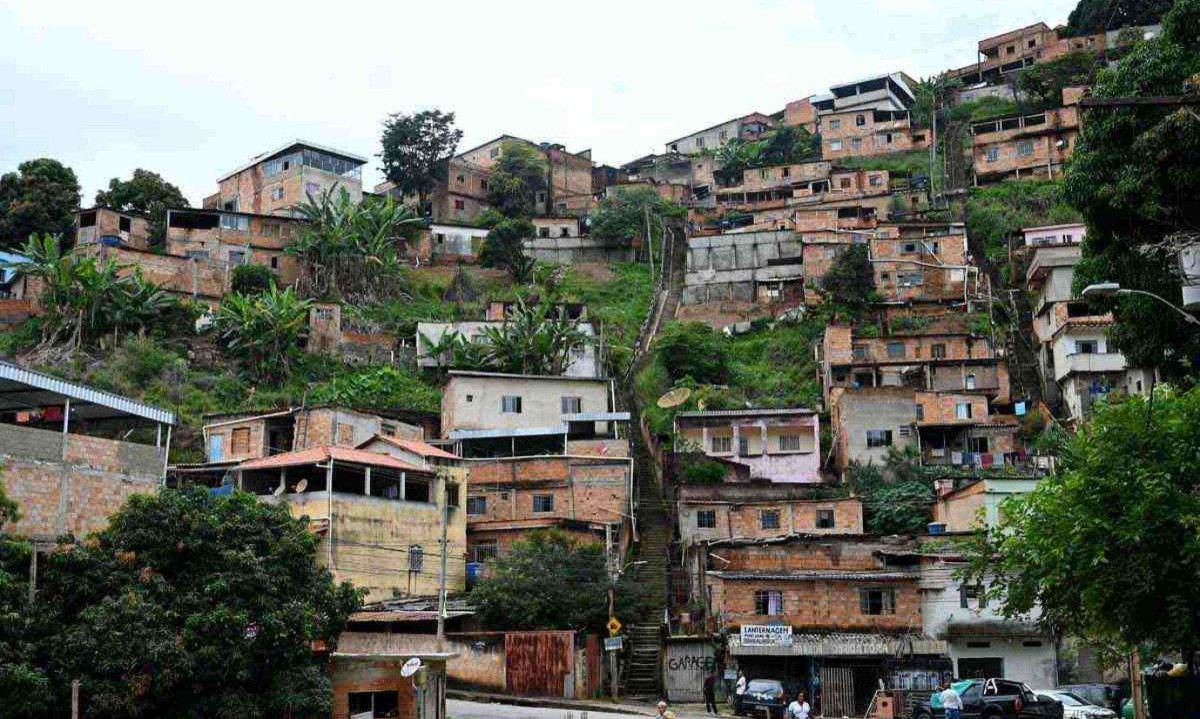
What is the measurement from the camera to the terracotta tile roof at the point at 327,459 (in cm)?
4178

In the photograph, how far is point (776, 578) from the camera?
4019cm

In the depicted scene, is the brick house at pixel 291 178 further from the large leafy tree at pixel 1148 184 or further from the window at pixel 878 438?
the large leafy tree at pixel 1148 184

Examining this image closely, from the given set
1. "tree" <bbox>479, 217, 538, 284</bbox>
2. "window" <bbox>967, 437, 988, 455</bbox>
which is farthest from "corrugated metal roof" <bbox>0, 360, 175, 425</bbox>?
"tree" <bbox>479, 217, 538, 284</bbox>

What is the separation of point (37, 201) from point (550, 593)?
5054cm

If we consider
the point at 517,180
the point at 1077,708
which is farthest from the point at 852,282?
the point at 1077,708

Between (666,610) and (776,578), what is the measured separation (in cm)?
431

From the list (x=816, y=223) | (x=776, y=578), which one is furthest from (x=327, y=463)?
(x=816, y=223)

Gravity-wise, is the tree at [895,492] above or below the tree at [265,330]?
below

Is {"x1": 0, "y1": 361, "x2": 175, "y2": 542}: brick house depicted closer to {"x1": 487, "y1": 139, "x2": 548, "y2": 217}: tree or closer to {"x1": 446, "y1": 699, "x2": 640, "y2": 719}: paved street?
{"x1": 446, "y1": 699, "x2": 640, "y2": 719}: paved street

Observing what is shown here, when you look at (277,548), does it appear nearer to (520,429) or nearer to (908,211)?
(520,429)

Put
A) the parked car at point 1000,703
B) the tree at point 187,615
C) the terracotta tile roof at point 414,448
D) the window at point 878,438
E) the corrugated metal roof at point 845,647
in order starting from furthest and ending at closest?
1. the window at point 878,438
2. the terracotta tile roof at point 414,448
3. the corrugated metal roof at point 845,647
4. the parked car at point 1000,703
5. the tree at point 187,615

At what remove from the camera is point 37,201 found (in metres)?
76.8

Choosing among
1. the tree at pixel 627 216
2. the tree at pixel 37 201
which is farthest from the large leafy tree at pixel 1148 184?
the tree at pixel 37 201

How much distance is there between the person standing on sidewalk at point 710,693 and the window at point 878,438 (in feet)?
62.1
